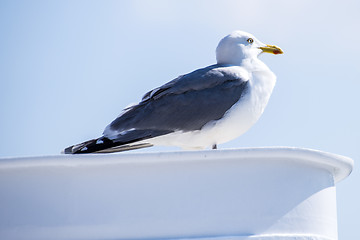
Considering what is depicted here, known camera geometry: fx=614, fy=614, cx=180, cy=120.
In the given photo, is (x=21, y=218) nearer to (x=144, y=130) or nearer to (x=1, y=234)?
(x=1, y=234)

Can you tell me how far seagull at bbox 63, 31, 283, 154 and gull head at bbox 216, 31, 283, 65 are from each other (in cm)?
32

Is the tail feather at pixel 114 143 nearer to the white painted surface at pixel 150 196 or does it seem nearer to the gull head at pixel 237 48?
the gull head at pixel 237 48

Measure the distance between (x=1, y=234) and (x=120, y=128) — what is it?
184cm

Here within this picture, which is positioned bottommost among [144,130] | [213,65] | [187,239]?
[187,239]

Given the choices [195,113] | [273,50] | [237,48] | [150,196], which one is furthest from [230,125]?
[150,196]

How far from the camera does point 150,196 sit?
3580 mm

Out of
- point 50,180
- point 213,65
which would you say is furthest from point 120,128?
point 50,180

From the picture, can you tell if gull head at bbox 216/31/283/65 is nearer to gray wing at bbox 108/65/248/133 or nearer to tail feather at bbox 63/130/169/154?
gray wing at bbox 108/65/248/133

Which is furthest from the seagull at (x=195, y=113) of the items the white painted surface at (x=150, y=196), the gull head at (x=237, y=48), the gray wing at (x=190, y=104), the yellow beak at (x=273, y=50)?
the white painted surface at (x=150, y=196)

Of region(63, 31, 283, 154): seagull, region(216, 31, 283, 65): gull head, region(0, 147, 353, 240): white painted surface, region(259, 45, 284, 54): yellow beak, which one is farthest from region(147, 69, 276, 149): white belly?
region(0, 147, 353, 240): white painted surface

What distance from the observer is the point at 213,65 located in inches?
227

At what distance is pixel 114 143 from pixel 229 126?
39.3 inches

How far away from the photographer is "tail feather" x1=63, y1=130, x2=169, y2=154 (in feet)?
16.8

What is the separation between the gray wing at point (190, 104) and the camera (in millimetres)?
5316
